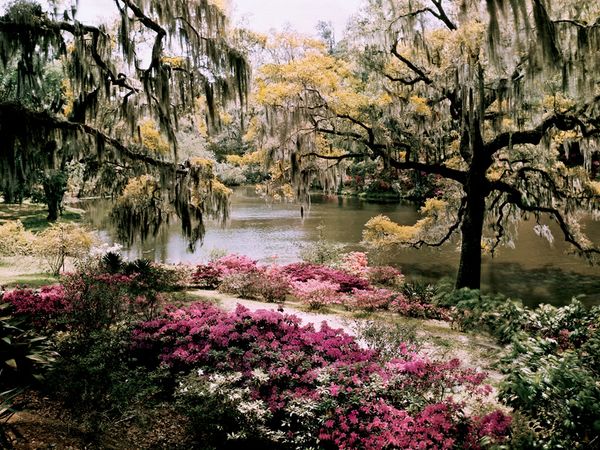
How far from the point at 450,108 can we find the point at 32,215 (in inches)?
1025

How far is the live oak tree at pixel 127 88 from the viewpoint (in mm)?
7523

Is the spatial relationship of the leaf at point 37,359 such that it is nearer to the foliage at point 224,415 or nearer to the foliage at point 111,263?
the foliage at point 224,415

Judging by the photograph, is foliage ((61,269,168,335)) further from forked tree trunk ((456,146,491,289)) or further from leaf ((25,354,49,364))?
forked tree trunk ((456,146,491,289))

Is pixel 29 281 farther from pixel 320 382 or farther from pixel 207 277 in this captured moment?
pixel 320 382

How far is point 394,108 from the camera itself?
39.7 ft

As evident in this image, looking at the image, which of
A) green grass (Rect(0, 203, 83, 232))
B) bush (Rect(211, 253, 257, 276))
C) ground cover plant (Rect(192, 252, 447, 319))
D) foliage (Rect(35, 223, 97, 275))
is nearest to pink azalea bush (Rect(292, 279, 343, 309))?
ground cover plant (Rect(192, 252, 447, 319))

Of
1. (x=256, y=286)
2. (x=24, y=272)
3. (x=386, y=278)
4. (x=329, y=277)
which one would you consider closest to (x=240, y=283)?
(x=256, y=286)

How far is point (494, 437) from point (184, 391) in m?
2.96

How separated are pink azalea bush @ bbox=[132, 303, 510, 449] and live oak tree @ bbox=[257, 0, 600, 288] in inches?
244

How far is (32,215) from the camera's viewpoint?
2808cm

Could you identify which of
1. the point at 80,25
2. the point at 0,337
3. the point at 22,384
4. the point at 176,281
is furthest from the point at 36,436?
the point at 176,281

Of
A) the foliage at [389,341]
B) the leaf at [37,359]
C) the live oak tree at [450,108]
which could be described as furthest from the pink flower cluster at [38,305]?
the live oak tree at [450,108]

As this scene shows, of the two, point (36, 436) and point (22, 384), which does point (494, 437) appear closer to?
point (36, 436)

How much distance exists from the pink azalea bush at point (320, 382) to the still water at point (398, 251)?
7832 mm
